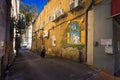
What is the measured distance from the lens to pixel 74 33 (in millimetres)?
18312

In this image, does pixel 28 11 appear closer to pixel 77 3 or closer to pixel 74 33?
pixel 74 33

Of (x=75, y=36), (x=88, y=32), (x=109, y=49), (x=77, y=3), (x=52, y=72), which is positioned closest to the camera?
(x=109, y=49)

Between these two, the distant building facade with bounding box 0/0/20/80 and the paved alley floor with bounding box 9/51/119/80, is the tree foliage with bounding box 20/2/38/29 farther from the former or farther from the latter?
the distant building facade with bounding box 0/0/20/80

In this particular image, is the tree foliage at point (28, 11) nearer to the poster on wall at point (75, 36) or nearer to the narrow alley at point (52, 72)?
the poster on wall at point (75, 36)

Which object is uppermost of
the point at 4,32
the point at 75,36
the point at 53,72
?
the point at 75,36

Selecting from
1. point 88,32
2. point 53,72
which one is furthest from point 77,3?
point 53,72

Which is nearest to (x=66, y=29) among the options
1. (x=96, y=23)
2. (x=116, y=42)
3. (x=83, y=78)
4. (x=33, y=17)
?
(x=96, y=23)

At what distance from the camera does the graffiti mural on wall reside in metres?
17.6

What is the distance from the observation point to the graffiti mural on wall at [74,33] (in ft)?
57.8

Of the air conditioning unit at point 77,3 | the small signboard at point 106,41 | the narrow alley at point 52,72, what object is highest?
the air conditioning unit at point 77,3

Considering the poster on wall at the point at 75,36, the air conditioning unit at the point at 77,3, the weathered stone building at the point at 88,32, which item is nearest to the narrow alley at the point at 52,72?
the weathered stone building at the point at 88,32

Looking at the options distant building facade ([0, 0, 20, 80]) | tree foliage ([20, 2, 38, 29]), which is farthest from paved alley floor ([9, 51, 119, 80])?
tree foliage ([20, 2, 38, 29])

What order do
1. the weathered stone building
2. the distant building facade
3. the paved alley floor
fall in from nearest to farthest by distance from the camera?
the distant building facade, the paved alley floor, the weathered stone building

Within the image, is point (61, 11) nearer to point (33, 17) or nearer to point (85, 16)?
point (85, 16)
